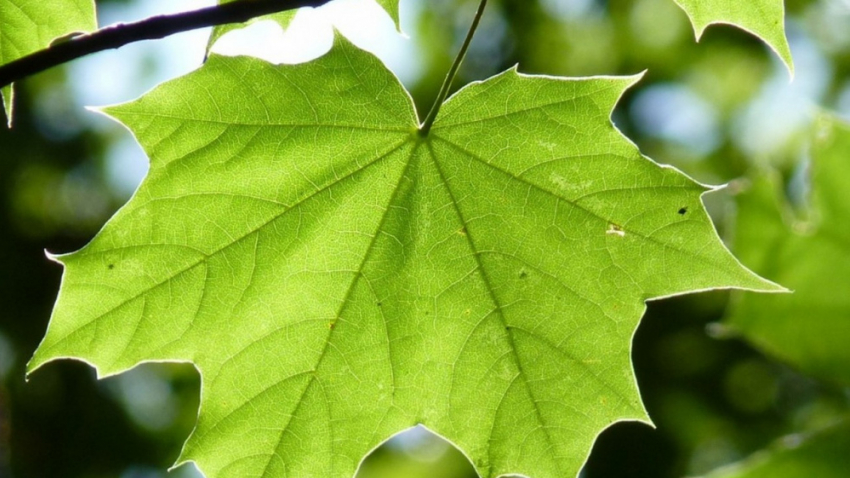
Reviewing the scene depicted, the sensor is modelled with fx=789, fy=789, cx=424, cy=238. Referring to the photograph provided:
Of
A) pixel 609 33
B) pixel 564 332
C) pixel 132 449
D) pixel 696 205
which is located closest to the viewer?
pixel 696 205

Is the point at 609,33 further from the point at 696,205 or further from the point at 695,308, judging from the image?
the point at 696,205

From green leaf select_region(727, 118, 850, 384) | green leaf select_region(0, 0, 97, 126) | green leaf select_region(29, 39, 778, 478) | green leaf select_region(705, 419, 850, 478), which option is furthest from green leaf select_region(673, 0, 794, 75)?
green leaf select_region(705, 419, 850, 478)

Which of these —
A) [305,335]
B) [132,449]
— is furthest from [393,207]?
[132,449]

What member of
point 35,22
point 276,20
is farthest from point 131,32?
point 35,22

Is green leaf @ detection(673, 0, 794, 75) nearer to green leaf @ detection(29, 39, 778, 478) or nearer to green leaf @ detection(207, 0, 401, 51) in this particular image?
green leaf @ detection(29, 39, 778, 478)

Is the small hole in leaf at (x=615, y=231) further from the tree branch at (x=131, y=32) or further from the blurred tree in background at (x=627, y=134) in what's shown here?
the blurred tree in background at (x=627, y=134)

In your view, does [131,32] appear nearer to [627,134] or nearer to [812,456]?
[812,456]

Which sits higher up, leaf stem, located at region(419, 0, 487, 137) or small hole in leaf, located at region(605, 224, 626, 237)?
leaf stem, located at region(419, 0, 487, 137)
